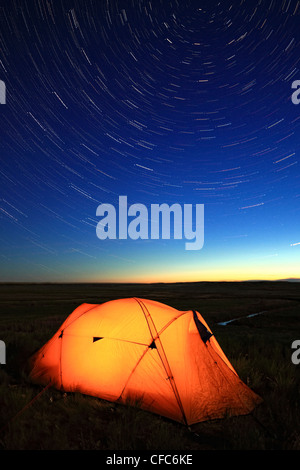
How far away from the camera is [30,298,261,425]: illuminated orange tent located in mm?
6230

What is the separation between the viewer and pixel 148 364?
664cm

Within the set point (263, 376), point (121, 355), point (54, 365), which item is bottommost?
point (263, 376)

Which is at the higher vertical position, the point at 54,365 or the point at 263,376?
the point at 54,365

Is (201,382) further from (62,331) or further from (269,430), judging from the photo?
(62,331)

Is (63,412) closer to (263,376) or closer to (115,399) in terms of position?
(115,399)

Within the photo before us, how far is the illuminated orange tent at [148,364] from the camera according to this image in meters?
6.23

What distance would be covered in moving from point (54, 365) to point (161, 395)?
10.8 feet

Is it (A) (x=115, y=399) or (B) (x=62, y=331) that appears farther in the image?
(B) (x=62, y=331)

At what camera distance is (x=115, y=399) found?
6531mm

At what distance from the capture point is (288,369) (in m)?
8.72
